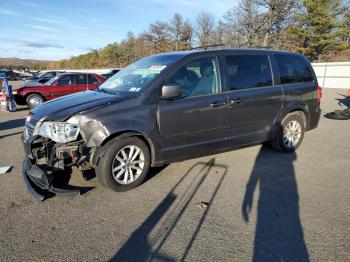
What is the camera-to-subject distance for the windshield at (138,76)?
15.4ft

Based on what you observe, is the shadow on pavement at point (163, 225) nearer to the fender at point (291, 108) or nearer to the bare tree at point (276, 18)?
the fender at point (291, 108)

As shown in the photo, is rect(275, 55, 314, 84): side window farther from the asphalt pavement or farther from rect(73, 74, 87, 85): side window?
rect(73, 74, 87, 85): side window

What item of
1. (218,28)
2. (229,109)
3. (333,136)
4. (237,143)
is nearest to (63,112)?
(229,109)

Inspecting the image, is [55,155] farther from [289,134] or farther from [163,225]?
[289,134]

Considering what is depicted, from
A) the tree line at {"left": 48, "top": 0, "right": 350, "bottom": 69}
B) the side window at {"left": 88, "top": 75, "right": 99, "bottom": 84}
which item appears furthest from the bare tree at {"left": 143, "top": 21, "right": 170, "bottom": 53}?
the side window at {"left": 88, "top": 75, "right": 99, "bottom": 84}

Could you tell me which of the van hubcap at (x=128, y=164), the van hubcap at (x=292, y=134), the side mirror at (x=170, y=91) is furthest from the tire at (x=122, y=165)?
the van hubcap at (x=292, y=134)

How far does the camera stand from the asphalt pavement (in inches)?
120

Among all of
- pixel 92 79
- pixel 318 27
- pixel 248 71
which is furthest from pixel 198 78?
pixel 318 27

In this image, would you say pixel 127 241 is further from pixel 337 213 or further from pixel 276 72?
pixel 276 72

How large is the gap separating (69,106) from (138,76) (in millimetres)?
1217

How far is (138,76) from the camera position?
5.05 m

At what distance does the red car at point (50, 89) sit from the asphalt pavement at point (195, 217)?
8352 millimetres

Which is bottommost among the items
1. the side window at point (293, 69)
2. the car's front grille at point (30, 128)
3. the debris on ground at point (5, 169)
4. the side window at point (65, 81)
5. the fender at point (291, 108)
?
the debris on ground at point (5, 169)

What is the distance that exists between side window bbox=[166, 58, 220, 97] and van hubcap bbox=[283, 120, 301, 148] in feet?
6.62
